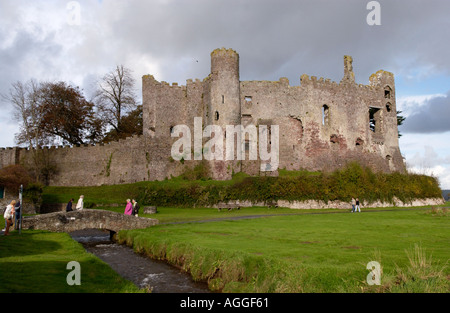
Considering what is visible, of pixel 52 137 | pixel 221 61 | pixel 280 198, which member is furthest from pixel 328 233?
pixel 52 137

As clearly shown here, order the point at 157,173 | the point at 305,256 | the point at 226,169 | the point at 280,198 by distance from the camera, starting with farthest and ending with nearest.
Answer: the point at 157,173 → the point at 226,169 → the point at 280,198 → the point at 305,256

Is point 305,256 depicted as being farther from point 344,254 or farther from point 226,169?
point 226,169

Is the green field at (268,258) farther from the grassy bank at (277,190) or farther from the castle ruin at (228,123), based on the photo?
the castle ruin at (228,123)

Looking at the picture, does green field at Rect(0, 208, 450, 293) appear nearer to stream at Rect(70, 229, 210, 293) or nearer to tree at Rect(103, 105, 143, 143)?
stream at Rect(70, 229, 210, 293)

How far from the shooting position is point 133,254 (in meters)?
15.8

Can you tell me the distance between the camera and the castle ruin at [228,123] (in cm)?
3612

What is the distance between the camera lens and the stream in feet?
35.7

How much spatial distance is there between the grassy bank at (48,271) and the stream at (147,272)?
1.20 metres

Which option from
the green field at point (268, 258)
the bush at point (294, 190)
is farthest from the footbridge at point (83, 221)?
the bush at point (294, 190)

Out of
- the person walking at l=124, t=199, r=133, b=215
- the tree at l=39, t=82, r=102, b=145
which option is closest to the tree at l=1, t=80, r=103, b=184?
the tree at l=39, t=82, r=102, b=145

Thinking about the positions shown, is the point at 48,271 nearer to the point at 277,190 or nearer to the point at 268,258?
the point at 268,258

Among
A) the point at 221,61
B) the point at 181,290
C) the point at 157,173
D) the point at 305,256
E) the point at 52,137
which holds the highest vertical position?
the point at 221,61
